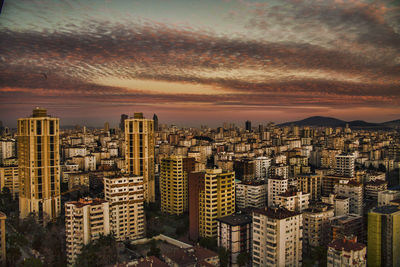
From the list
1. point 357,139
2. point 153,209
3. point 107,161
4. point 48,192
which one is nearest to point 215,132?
point 107,161

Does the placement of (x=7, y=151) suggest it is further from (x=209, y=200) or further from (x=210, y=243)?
(x=210, y=243)

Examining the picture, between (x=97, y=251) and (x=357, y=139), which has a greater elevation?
(x=357, y=139)

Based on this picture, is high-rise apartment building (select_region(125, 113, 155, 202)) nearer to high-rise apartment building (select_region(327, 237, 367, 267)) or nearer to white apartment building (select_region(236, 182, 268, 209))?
white apartment building (select_region(236, 182, 268, 209))

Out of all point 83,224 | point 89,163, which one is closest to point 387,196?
point 83,224

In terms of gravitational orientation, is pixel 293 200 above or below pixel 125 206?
above

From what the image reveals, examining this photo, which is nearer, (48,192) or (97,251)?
(97,251)

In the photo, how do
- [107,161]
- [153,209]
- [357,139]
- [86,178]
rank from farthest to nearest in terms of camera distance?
1. [107,161]
2. [357,139]
3. [86,178]
4. [153,209]

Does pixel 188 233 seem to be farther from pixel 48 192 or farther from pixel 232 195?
pixel 48 192
